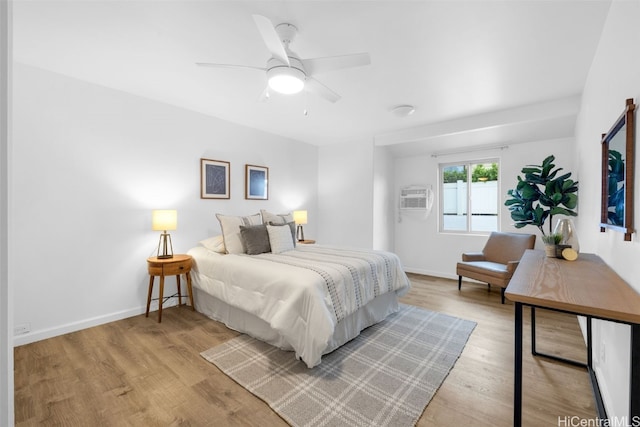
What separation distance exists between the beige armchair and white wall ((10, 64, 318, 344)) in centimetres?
366

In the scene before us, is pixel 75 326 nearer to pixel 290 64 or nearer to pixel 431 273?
pixel 290 64

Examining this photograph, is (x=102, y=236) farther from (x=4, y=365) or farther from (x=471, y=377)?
(x=471, y=377)

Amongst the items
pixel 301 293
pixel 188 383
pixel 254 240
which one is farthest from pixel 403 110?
pixel 188 383

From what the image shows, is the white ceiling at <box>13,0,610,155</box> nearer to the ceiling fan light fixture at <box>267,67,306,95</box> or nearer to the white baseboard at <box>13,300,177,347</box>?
the ceiling fan light fixture at <box>267,67,306,95</box>

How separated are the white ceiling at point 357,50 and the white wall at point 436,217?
18.2 inches

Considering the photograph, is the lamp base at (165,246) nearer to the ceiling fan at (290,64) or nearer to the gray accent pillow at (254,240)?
the gray accent pillow at (254,240)

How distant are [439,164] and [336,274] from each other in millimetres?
3623

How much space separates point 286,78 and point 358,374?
2.23 metres

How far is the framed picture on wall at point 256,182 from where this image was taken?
164 inches

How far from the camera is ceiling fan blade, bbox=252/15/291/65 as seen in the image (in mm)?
1500

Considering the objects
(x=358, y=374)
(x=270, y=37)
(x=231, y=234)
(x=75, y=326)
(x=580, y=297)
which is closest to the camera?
(x=580, y=297)

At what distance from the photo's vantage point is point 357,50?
2188mm

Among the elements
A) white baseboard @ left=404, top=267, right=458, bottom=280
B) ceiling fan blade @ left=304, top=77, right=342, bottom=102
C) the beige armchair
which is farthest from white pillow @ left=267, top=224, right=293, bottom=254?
white baseboard @ left=404, top=267, right=458, bottom=280

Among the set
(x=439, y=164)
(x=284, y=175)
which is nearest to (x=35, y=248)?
(x=284, y=175)
